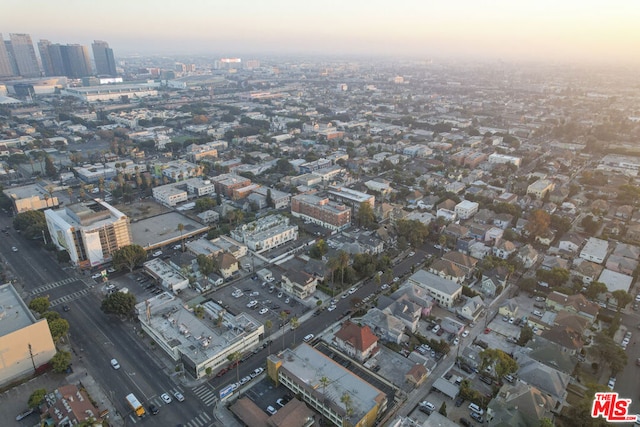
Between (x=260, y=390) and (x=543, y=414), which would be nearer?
(x=543, y=414)

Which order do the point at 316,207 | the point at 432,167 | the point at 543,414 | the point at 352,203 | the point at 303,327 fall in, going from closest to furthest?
1. the point at 543,414
2. the point at 303,327
3. the point at 316,207
4. the point at 352,203
5. the point at 432,167

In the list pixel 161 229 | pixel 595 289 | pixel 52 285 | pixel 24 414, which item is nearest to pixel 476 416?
pixel 595 289

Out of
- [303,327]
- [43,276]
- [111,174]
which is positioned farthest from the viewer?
[111,174]

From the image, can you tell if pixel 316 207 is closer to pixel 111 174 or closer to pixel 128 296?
pixel 128 296

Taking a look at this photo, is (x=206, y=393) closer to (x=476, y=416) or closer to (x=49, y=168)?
(x=476, y=416)

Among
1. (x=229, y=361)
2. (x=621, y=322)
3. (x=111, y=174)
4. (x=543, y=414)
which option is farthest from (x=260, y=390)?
(x=111, y=174)

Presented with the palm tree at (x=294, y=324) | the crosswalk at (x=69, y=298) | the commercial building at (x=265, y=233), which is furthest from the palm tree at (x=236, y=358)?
the crosswalk at (x=69, y=298)

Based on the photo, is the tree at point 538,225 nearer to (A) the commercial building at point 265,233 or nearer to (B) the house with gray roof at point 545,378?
(B) the house with gray roof at point 545,378
